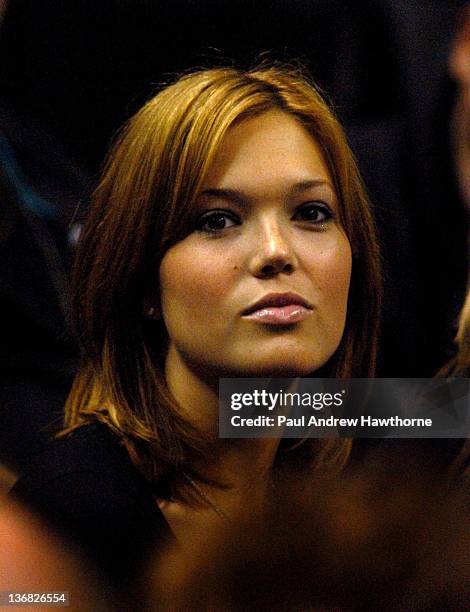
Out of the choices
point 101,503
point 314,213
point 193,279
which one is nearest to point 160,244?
point 193,279

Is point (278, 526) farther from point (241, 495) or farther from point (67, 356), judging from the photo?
point (67, 356)

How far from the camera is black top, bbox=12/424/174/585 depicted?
1.07 meters

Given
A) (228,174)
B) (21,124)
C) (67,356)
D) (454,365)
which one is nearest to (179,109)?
(228,174)

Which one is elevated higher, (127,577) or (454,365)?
(454,365)

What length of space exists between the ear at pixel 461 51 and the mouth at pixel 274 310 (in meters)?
0.31

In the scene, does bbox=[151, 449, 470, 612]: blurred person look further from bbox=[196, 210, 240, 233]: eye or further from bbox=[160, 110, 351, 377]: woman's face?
bbox=[196, 210, 240, 233]: eye

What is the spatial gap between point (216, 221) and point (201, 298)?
3.3 inches

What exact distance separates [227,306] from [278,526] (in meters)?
0.27

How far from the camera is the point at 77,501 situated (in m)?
1.08

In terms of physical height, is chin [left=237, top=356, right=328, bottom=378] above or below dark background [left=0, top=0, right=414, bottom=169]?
below

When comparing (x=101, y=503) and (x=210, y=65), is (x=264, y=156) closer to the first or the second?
(x=210, y=65)

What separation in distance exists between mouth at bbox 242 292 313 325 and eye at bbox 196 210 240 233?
86 millimetres

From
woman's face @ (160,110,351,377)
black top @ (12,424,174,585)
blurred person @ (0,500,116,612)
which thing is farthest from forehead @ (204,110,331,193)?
blurred person @ (0,500,116,612)

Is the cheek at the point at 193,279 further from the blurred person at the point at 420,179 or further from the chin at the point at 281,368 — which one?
the blurred person at the point at 420,179
